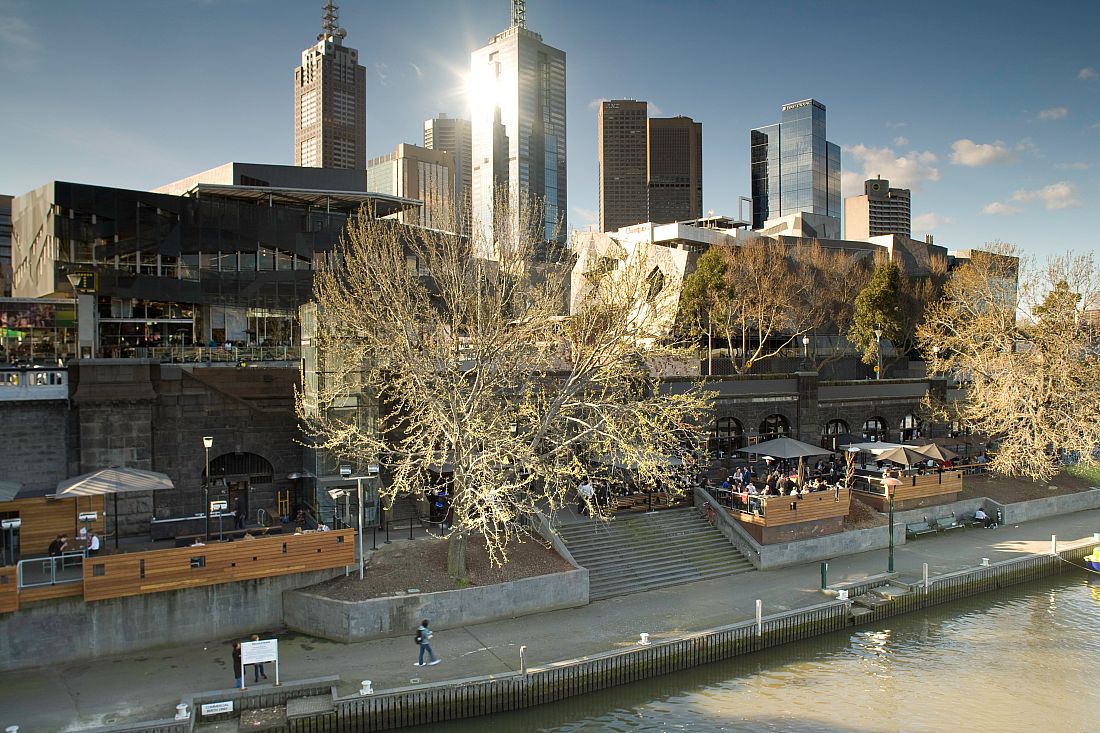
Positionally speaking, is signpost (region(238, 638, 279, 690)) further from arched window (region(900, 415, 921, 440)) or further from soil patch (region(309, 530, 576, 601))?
arched window (region(900, 415, 921, 440))

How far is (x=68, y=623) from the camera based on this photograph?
19812 millimetres

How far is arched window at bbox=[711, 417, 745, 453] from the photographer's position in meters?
39.1

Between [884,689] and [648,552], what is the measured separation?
9379 mm

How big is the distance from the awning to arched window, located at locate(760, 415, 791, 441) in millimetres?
28972

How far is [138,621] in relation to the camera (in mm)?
20562

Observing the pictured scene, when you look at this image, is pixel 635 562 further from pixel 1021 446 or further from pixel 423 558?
pixel 1021 446

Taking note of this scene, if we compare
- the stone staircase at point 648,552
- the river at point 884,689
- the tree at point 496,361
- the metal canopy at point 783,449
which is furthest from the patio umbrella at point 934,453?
the tree at point 496,361

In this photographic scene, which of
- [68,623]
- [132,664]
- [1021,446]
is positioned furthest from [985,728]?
[1021,446]

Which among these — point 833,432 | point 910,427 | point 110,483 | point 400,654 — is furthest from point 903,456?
point 110,483

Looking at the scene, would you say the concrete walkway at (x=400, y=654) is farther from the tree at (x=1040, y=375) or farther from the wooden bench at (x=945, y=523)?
the tree at (x=1040, y=375)

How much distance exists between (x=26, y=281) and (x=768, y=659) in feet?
170

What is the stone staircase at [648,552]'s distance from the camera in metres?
26.0

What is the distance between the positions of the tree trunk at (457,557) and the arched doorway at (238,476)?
9844 millimetres

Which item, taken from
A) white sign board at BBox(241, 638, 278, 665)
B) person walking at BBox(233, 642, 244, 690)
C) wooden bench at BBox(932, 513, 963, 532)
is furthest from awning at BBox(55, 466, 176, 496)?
wooden bench at BBox(932, 513, 963, 532)
